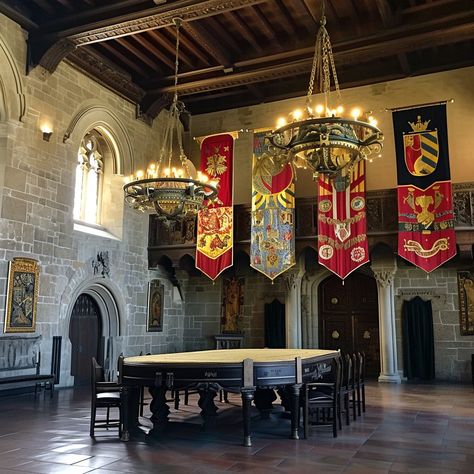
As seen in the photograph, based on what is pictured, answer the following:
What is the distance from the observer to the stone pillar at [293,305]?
1255 cm

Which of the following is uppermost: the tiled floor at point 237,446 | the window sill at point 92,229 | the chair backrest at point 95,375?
the window sill at point 92,229

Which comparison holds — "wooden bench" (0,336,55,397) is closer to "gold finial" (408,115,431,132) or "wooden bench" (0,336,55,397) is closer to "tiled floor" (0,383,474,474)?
"tiled floor" (0,383,474,474)

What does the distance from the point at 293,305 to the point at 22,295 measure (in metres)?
6.15

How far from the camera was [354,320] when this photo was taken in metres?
13.5

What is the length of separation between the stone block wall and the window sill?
706cm

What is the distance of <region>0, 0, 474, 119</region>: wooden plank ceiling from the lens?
9.73 meters

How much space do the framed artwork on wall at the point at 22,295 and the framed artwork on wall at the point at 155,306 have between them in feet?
12.7

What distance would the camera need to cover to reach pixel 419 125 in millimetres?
10398

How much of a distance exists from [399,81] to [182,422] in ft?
32.7

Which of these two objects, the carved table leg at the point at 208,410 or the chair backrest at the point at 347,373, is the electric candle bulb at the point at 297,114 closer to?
the chair backrest at the point at 347,373

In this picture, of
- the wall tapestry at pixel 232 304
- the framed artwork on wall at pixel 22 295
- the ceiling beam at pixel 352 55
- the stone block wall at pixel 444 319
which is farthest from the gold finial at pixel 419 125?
the framed artwork on wall at pixel 22 295

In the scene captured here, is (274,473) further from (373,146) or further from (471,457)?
(373,146)

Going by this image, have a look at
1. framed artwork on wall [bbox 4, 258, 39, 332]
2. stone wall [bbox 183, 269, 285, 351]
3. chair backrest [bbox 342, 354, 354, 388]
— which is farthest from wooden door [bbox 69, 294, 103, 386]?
chair backrest [bbox 342, 354, 354, 388]

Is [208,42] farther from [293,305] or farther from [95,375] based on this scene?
[95,375]
